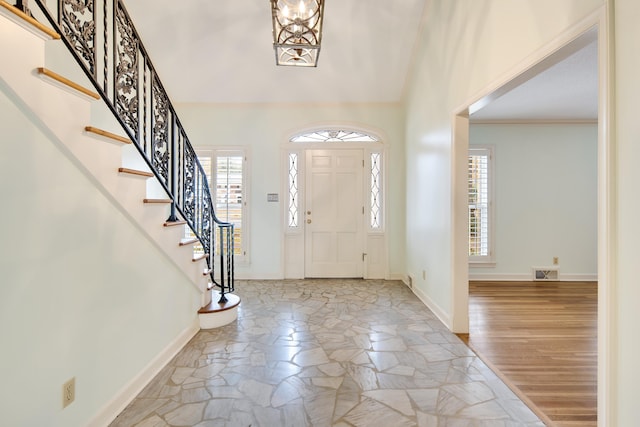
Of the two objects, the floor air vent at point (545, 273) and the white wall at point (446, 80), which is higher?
the white wall at point (446, 80)

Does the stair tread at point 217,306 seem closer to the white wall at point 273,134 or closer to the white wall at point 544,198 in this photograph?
the white wall at point 273,134

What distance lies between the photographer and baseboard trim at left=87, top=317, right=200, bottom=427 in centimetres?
174

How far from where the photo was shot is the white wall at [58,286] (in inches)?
48.6

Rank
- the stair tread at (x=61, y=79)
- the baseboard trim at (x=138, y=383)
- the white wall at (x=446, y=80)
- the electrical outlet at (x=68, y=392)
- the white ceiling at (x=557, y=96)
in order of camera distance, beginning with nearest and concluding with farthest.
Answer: the stair tread at (x=61, y=79), the electrical outlet at (x=68, y=392), the baseboard trim at (x=138, y=383), the white wall at (x=446, y=80), the white ceiling at (x=557, y=96)

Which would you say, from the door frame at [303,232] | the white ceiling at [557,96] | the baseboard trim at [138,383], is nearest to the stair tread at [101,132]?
the baseboard trim at [138,383]

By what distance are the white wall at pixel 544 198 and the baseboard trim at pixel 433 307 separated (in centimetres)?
185

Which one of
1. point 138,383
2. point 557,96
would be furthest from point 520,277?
point 138,383

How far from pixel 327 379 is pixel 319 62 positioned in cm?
403

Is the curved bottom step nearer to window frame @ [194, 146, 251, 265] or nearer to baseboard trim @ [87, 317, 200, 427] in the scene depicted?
baseboard trim @ [87, 317, 200, 427]

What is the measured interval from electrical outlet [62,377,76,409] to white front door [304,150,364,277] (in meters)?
3.82

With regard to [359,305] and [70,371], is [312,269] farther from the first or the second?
[70,371]

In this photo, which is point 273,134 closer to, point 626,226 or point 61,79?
point 61,79

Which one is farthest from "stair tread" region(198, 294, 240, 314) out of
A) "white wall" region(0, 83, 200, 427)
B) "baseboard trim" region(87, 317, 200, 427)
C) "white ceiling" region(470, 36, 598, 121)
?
"white ceiling" region(470, 36, 598, 121)

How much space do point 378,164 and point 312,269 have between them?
2095 millimetres
